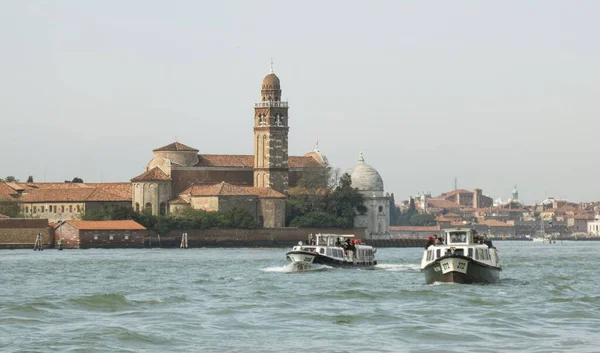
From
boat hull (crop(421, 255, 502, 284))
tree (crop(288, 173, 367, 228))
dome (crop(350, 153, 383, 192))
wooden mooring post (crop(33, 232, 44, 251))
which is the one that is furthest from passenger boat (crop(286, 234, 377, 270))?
dome (crop(350, 153, 383, 192))

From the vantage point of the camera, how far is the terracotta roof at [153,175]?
4136 inches

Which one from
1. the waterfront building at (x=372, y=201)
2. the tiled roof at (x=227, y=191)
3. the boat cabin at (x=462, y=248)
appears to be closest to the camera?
the boat cabin at (x=462, y=248)

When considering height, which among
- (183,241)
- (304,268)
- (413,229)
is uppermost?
(413,229)

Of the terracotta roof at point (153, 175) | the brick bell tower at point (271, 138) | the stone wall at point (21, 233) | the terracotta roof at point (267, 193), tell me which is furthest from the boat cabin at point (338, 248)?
the brick bell tower at point (271, 138)

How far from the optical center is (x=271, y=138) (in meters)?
109

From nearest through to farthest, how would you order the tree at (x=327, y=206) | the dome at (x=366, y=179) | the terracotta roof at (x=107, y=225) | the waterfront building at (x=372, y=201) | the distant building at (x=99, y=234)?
1. the distant building at (x=99, y=234)
2. the terracotta roof at (x=107, y=225)
3. the tree at (x=327, y=206)
4. the waterfront building at (x=372, y=201)
5. the dome at (x=366, y=179)

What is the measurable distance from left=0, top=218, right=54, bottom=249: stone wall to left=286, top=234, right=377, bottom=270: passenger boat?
1540 inches

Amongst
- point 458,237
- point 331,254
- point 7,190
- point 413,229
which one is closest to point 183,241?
point 7,190

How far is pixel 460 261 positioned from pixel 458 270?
10.6 inches

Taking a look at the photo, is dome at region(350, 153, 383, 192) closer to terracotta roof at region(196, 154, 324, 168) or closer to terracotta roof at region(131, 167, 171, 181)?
terracotta roof at region(196, 154, 324, 168)

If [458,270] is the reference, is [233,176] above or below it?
above

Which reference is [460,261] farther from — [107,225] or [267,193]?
[267,193]

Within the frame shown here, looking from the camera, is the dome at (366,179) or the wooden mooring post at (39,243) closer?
the wooden mooring post at (39,243)

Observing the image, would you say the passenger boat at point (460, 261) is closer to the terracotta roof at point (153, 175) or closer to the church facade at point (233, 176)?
the church facade at point (233, 176)
